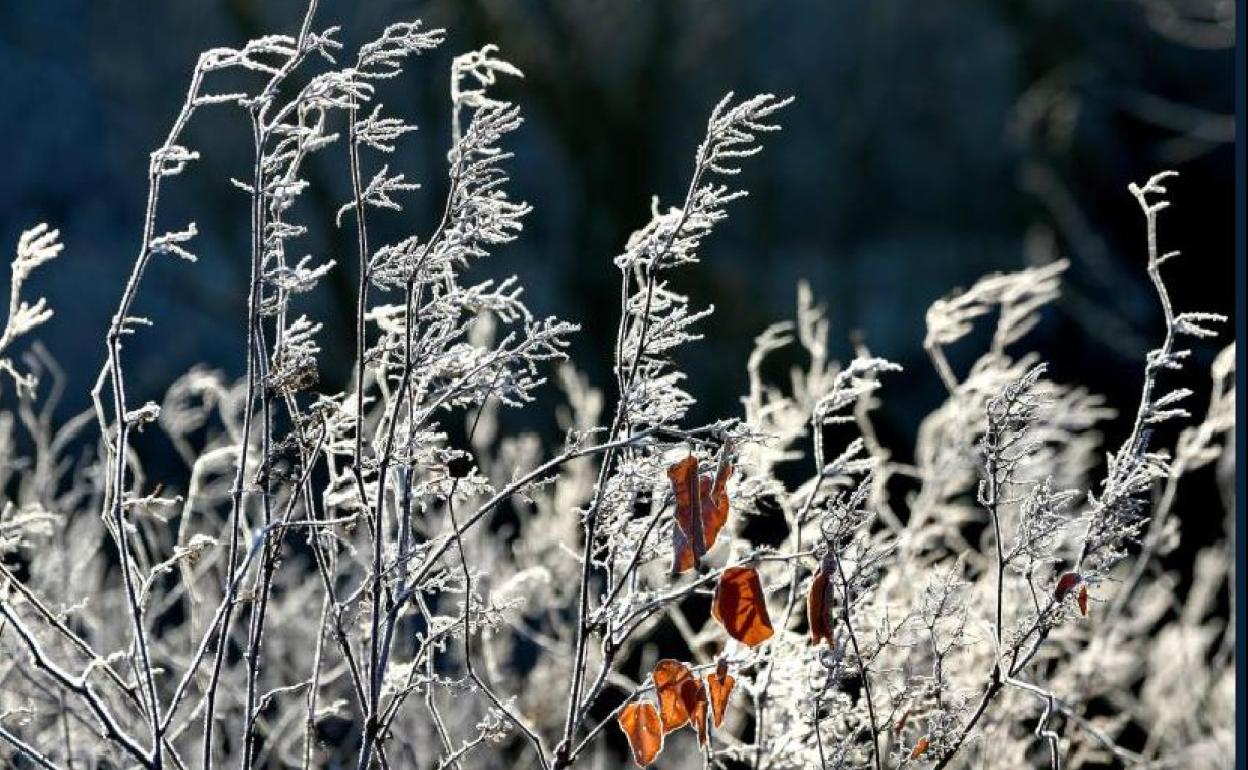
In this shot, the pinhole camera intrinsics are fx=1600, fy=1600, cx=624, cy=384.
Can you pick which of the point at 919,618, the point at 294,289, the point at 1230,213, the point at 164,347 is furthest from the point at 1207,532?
the point at 294,289

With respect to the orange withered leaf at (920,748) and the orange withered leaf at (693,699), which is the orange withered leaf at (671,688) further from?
the orange withered leaf at (920,748)

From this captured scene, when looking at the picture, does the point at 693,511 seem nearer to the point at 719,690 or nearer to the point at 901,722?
the point at 719,690

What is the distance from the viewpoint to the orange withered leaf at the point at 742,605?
2.00 meters

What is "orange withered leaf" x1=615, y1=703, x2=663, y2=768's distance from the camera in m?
2.18

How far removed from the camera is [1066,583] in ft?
6.98

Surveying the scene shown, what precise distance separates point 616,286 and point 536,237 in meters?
0.72

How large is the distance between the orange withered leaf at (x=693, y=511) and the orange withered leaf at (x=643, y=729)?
0.34m

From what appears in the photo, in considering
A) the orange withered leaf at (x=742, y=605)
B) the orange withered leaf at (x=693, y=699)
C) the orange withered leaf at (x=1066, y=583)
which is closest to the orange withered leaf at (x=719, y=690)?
the orange withered leaf at (x=693, y=699)

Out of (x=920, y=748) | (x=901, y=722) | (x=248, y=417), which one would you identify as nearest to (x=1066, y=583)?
(x=920, y=748)

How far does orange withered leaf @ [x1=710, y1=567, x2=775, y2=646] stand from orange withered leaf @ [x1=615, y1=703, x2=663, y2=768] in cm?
25

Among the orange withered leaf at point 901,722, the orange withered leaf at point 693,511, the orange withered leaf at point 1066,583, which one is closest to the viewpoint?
the orange withered leaf at point 693,511

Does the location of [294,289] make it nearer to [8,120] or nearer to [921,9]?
[8,120]

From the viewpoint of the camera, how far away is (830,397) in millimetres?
2258

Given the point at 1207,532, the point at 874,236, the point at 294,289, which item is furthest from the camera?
the point at 874,236
